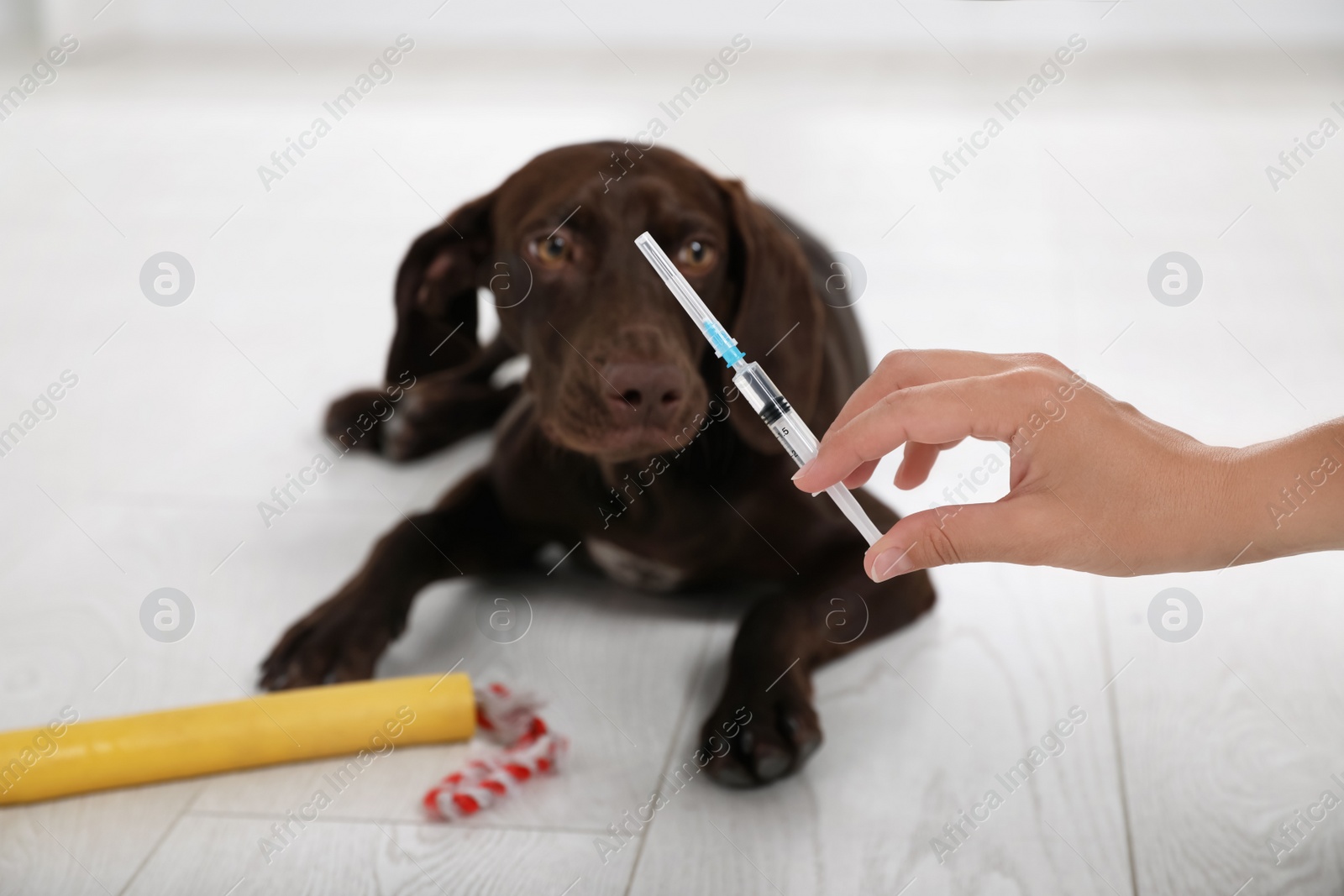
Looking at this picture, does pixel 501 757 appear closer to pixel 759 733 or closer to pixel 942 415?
pixel 759 733

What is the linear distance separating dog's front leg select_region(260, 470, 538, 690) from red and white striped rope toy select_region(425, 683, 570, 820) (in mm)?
234

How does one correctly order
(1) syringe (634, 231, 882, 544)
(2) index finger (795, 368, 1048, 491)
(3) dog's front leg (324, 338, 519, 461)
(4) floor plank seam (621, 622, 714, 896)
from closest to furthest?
(2) index finger (795, 368, 1048, 491)
(1) syringe (634, 231, 882, 544)
(4) floor plank seam (621, 622, 714, 896)
(3) dog's front leg (324, 338, 519, 461)

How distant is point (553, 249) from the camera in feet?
6.86

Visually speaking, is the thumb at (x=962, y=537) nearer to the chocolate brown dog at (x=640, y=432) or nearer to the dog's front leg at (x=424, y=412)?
the chocolate brown dog at (x=640, y=432)

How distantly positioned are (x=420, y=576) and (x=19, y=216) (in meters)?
3.82

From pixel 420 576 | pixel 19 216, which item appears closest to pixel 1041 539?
pixel 420 576

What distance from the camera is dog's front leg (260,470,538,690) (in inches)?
85.3

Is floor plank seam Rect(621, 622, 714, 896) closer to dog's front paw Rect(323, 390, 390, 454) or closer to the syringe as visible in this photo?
the syringe

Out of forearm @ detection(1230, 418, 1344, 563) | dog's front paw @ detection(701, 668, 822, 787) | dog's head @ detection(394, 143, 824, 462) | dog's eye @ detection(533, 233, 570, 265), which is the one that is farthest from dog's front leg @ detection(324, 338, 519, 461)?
forearm @ detection(1230, 418, 1344, 563)

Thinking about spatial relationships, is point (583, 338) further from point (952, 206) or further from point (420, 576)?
point (952, 206)

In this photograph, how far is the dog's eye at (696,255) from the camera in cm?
208

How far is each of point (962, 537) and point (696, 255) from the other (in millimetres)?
826

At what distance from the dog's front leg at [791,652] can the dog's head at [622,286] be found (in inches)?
10.8

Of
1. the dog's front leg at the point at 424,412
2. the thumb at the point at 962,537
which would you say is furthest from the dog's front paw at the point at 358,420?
the thumb at the point at 962,537
